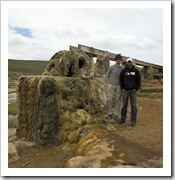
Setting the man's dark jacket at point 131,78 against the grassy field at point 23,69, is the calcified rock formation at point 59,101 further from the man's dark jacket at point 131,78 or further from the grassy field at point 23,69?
the grassy field at point 23,69

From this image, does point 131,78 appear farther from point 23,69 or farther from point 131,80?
point 23,69

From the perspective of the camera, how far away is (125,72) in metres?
9.46

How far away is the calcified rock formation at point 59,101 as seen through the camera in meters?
9.73

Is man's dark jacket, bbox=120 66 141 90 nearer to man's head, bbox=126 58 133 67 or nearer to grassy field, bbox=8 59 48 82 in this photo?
man's head, bbox=126 58 133 67

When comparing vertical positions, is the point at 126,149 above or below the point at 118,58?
below

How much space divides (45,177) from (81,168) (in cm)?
82

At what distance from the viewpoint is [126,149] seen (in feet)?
24.9

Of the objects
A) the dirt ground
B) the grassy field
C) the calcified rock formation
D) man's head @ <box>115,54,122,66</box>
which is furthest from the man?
the grassy field

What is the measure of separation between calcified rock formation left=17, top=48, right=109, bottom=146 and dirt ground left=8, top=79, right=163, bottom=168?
523 mm

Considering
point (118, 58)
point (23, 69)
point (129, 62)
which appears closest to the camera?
point (129, 62)

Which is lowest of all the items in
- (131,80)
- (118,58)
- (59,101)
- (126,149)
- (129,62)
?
(126,149)

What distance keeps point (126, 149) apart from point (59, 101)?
3.26 meters

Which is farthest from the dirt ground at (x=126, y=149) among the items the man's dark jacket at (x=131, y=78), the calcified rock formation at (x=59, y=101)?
the man's dark jacket at (x=131, y=78)

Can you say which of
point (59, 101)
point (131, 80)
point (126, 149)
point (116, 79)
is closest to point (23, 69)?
point (59, 101)
